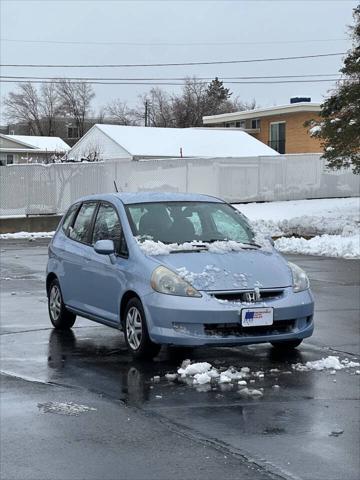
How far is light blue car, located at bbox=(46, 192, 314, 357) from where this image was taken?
716 centimetres

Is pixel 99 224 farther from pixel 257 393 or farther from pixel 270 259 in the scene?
pixel 257 393

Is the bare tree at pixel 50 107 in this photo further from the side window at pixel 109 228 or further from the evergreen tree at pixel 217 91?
the side window at pixel 109 228

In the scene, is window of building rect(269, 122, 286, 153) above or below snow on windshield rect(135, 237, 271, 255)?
above

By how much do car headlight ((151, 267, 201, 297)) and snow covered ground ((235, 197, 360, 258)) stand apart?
15.2 ft

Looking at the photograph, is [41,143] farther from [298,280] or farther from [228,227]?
[298,280]

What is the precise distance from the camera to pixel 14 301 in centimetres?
1158

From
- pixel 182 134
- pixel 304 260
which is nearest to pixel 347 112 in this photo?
pixel 304 260

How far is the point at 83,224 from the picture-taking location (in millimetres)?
9211

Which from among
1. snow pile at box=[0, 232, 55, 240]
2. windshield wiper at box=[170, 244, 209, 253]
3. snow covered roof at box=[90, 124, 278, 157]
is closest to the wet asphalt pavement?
windshield wiper at box=[170, 244, 209, 253]

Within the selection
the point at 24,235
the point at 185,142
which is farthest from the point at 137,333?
the point at 185,142

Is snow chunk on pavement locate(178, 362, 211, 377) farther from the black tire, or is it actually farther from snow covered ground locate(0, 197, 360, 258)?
snow covered ground locate(0, 197, 360, 258)

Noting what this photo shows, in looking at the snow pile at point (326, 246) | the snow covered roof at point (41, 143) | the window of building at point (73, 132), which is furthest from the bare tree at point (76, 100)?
the snow pile at point (326, 246)

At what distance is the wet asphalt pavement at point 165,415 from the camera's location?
4703 mm

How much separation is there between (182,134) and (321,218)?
23.4 metres
